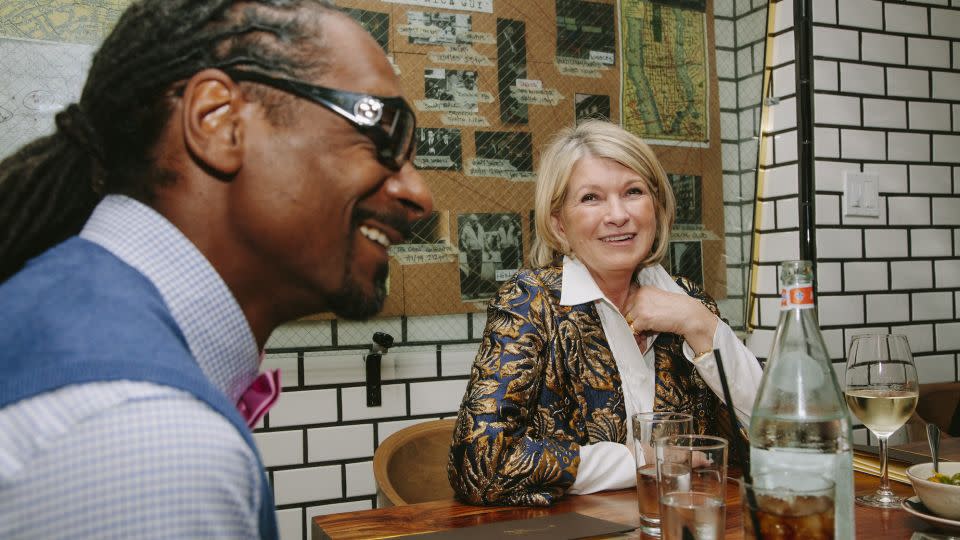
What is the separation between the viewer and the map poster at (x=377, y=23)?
1908 millimetres

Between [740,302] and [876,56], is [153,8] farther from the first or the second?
[876,56]

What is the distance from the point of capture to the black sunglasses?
22.5 inches

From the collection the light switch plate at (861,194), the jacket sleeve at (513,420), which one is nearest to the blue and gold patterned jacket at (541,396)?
the jacket sleeve at (513,420)

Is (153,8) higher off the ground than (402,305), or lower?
higher

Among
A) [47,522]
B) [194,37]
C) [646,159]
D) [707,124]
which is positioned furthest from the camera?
[707,124]

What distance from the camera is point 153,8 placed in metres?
0.60

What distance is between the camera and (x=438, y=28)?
1.99 metres

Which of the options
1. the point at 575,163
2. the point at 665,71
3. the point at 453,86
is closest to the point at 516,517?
the point at 575,163

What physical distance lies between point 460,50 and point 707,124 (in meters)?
0.87

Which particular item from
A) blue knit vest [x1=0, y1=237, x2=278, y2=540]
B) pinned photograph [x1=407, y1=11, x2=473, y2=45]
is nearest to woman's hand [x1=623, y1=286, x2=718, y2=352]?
pinned photograph [x1=407, y1=11, x2=473, y2=45]

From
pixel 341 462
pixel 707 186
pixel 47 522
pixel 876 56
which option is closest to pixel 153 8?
pixel 47 522

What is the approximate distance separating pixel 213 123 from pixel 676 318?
1.35 m

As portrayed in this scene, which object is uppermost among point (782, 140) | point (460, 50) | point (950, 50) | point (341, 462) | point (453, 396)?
point (950, 50)

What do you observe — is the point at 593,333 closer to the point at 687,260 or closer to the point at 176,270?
the point at 687,260
